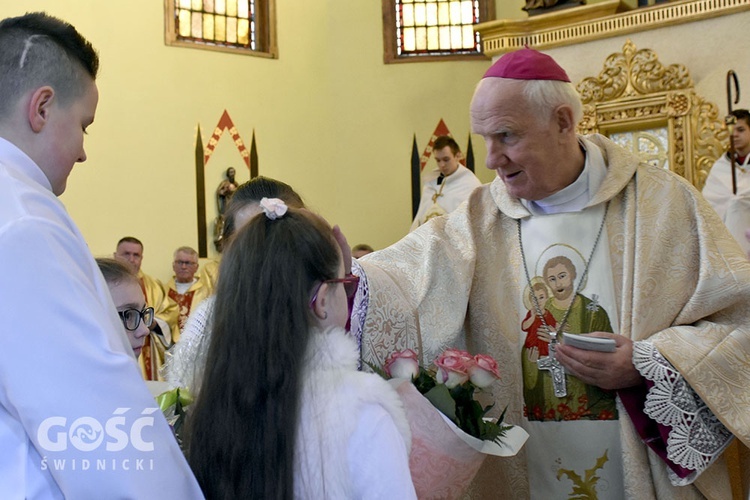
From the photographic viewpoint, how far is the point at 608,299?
117 inches

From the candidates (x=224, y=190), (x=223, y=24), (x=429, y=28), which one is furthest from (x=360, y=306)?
(x=429, y=28)

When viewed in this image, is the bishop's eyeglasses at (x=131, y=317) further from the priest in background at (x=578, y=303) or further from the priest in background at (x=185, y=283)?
the priest in background at (x=185, y=283)

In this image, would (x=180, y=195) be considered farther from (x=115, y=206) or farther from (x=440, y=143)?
(x=440, y=143)

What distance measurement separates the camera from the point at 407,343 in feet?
9.37

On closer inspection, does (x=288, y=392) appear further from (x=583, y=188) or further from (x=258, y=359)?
(x=583, y=188)

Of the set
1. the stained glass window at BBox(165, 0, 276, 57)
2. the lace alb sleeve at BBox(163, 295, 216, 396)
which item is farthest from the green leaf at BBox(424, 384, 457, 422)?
the stained glass window at BBox(165, 0, 276, 57)

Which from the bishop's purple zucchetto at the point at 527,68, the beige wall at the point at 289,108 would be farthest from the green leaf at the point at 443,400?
the beige wall at the point at 289,108

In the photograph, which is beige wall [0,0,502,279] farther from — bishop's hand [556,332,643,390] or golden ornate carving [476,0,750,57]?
bishop's hand [556,332,643,390]

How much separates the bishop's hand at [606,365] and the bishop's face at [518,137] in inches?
22.1

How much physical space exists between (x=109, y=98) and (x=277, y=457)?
31.6 ft

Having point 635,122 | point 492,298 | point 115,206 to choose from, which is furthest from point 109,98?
point 492,298

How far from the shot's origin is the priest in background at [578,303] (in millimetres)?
2703

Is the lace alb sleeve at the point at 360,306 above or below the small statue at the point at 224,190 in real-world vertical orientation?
below

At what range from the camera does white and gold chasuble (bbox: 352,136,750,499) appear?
8.96ft
